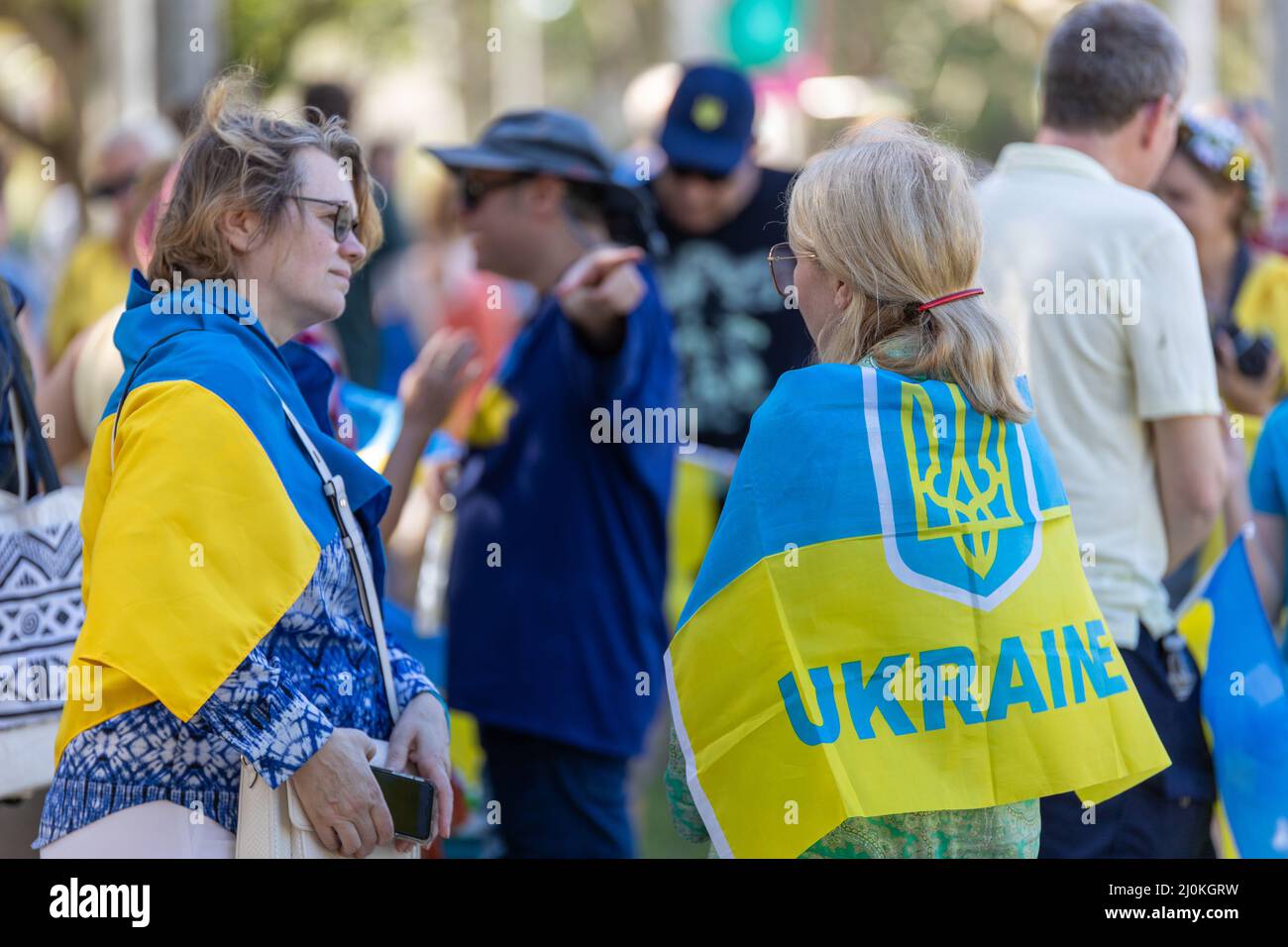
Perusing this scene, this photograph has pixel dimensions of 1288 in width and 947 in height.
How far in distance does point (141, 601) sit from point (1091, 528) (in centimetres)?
196

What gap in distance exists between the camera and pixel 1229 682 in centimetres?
368

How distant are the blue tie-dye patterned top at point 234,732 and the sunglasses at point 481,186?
207 centimetres

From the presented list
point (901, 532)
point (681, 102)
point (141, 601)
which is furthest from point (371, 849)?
point (681, 102)

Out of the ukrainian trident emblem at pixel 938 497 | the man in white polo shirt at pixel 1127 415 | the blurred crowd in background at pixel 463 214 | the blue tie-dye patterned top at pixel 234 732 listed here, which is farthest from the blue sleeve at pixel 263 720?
the man in white polo shirt at pixel 1127 415

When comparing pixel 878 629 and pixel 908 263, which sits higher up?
pixel 908 263

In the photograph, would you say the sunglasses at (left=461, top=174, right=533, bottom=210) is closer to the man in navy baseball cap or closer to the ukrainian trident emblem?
the man in navy baseball cap

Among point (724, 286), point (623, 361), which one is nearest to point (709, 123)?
point (724, 286)

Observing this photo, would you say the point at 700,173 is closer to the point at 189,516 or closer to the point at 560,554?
the point at 560,554

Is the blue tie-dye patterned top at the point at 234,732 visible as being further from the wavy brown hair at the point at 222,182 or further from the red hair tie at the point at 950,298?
the red hair tie at the point at 950,298

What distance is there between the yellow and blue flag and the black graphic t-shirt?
9.87 ft

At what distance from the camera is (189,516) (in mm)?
2602

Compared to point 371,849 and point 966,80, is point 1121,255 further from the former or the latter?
point 966,80

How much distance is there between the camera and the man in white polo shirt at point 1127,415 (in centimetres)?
354

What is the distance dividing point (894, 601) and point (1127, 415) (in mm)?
1208
